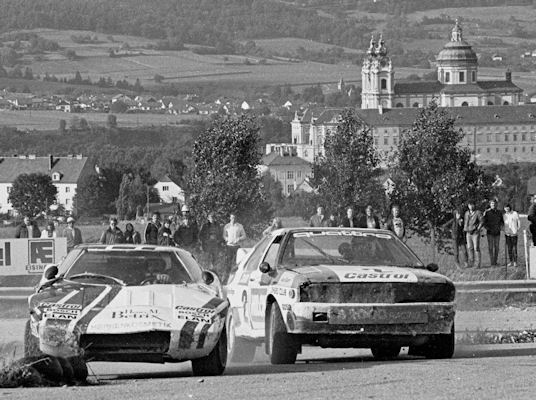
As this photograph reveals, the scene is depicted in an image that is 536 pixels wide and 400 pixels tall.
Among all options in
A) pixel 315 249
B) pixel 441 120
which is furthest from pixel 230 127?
pixel 315 249

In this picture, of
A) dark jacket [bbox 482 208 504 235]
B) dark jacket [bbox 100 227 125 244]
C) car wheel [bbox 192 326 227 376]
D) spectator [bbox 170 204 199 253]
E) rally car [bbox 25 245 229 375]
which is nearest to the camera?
rally car [bbox 25 245 229 375]

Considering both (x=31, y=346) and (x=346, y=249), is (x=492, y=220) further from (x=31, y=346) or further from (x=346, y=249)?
(x=31, y=346)

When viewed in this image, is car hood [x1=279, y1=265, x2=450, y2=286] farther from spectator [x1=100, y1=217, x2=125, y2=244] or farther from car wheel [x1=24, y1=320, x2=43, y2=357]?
spectator [x1=100, y1=217, x2=125, y2=244]

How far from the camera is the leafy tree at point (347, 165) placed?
83.7 m

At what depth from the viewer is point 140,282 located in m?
14.9

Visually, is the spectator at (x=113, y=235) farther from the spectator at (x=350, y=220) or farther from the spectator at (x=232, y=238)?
the spectator at (x=350, y=220)

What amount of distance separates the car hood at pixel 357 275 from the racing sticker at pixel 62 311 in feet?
6.76

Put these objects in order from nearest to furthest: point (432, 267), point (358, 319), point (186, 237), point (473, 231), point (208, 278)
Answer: point (358, 319)
point (208, 278)
point (432, 267)
point (186, 237)
point (473, 231)

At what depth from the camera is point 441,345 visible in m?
15.4

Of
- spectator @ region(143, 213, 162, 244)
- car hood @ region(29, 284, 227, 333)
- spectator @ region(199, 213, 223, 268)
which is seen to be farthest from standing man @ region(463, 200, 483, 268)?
car hood @ region(29, 284, 227, 333)

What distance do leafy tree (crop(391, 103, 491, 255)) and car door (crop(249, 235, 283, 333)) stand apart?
4311cm

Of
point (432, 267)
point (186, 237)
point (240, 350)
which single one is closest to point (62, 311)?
point (240, 350)

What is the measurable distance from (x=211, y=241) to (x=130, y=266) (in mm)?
12512

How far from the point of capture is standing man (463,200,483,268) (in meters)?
30.5
